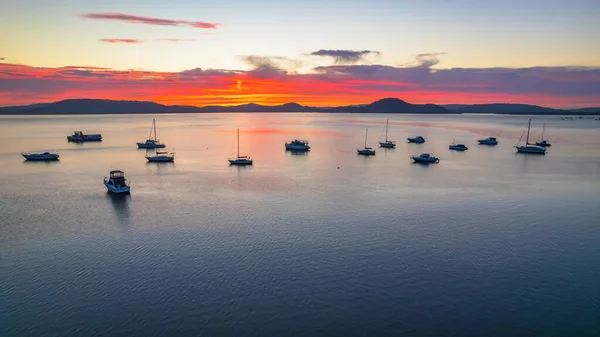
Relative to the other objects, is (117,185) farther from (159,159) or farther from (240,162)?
(159,159)

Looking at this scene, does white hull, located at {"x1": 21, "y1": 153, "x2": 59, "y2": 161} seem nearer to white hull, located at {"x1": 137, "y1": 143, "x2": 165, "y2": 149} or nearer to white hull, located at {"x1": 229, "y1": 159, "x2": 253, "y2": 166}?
white hull, located at {"x1": 137, "y1": 143, "x2": 165, "y2": 149}

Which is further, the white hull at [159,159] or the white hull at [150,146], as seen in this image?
the white hull at [150,146]

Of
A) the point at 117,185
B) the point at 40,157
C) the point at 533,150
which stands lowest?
the point at 40,157

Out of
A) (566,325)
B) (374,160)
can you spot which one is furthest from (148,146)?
(566,325)

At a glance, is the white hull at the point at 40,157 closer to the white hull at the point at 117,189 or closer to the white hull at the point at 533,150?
the white hull at the point at 117,189

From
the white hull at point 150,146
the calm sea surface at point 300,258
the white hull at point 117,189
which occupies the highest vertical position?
the white hull at point 150,146

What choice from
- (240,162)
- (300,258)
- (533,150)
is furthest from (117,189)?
(533,150)

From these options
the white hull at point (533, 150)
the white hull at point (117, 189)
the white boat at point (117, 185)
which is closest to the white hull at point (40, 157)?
the white boat at point (117, 185)

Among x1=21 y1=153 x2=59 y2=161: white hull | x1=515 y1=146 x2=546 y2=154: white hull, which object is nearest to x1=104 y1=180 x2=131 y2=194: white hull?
x1=21 y1=153 x2=59 y2=161: white hull

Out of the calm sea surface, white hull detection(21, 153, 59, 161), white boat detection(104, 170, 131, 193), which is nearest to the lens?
the calm sea surface

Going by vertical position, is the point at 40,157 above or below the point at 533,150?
below
